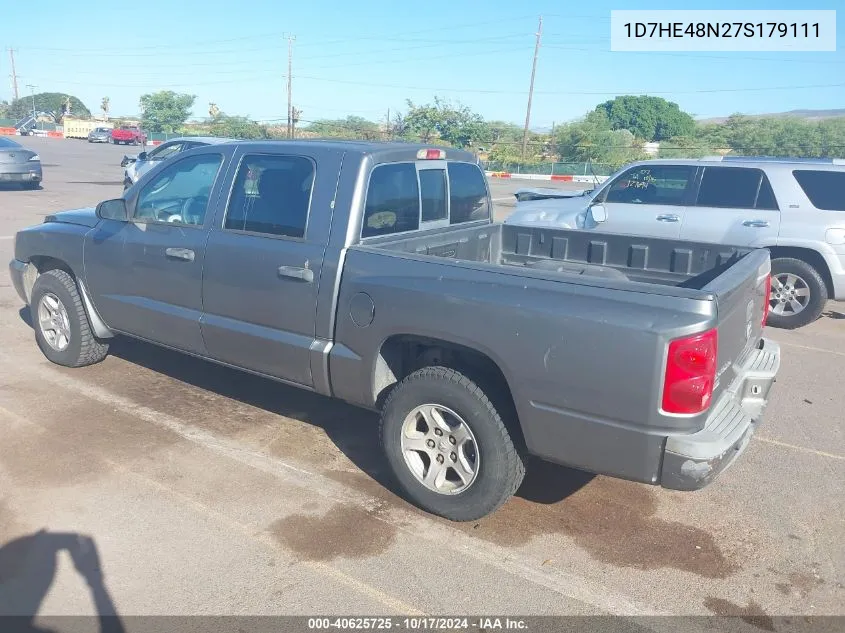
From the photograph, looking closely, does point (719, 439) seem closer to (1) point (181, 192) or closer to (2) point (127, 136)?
(1) point (181, 192)

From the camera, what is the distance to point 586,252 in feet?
17.2

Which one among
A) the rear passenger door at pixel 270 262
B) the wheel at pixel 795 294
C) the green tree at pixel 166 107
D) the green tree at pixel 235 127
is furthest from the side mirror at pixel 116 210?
the green tree at pixel 166 107

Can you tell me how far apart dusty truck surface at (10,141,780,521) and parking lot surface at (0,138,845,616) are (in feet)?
1.42

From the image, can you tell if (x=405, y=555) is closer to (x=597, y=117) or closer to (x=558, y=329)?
(x=558, y=329)

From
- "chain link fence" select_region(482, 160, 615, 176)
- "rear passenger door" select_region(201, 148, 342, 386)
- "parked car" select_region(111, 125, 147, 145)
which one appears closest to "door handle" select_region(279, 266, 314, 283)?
"rear passenger door" select_region(201, 148, 342, 386)

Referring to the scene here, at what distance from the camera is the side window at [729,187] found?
8414 millimetres

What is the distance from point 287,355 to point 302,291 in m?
0.42

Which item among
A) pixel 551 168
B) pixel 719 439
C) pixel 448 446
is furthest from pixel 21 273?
pixel 551 168

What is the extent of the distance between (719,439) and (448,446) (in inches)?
51.7

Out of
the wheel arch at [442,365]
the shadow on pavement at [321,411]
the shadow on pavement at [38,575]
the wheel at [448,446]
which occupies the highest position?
the wheel arch at [442,365]

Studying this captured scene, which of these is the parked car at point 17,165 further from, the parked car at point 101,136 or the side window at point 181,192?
the parked car at point 101,136

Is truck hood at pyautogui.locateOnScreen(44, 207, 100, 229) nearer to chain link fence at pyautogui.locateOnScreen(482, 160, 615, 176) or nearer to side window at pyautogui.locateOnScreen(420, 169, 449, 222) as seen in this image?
side window at pyautogui.locateOnScreen(420, 169, 449, 222)

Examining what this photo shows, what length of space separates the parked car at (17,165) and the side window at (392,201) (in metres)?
17.3

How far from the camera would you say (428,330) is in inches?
147
